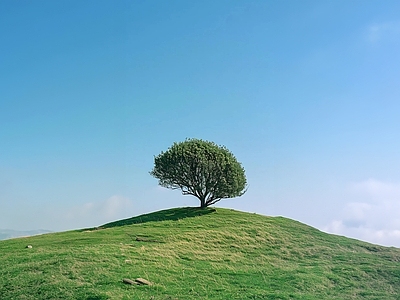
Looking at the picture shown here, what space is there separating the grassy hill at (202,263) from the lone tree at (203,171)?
6.80 m

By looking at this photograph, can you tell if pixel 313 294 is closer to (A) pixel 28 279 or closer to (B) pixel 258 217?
(A) pixel 28 279

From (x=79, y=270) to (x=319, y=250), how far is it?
1014 inches

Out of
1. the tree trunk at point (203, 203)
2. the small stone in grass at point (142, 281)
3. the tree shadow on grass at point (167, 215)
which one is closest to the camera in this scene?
the small stone in grass at point (142, 281)

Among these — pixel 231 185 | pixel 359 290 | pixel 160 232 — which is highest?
pixel 231 185

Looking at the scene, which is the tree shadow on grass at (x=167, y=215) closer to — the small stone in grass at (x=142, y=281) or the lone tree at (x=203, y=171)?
the lone tree at (x=203, y=171)

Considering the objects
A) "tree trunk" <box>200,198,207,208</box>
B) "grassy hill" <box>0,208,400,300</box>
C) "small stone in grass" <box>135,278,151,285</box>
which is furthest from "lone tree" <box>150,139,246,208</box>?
"small stone in grass" <box>135,278,151,285</box>

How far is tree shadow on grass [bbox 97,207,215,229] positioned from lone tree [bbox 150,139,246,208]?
8.19 ft

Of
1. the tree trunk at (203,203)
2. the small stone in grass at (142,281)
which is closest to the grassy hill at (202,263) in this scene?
the small stone in grass at (142,281)

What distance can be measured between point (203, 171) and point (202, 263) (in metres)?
25.4

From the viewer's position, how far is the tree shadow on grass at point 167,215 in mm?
55031

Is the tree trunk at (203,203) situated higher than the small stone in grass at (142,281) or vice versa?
the tree trunk at (203,203)

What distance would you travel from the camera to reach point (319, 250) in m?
44.0

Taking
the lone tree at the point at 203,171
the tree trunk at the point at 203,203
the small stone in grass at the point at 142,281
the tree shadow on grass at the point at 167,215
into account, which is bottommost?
the small stone in grass at the point at 142,281

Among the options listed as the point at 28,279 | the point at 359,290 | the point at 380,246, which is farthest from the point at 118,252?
the point at 380,246
